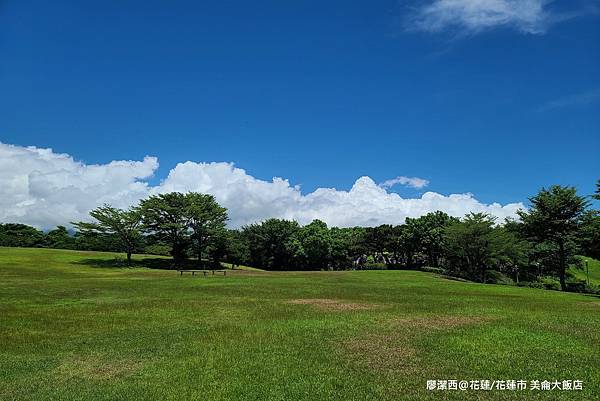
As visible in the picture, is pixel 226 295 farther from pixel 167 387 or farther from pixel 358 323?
pixel 167 387

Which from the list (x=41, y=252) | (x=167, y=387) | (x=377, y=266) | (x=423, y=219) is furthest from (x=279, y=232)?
(x=167, y=387)

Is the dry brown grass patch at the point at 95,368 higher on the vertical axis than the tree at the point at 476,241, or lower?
lower

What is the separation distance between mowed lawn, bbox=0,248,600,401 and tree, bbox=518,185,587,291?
3786 cm

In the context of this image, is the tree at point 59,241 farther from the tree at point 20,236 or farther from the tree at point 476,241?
the tree at point 476,241

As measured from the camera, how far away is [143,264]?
90562mm

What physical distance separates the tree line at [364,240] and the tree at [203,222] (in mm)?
214

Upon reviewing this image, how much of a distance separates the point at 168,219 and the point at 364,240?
52.2 meters

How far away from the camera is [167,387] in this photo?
1271cm

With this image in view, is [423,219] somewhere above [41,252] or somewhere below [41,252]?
above

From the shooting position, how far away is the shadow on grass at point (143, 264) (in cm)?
8378

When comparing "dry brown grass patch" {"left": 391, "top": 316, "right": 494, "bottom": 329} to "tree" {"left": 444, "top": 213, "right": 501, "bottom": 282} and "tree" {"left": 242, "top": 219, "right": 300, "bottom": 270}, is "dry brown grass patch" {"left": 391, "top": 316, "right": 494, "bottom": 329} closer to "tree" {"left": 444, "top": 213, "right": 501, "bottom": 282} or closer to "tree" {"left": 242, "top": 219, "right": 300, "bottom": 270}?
"tree" {"left": 444, "top": 213, "right": 501, "bottom": 282}

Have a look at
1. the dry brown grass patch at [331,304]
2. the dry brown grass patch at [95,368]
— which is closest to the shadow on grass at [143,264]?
the dry brown grass patch at [331,304]

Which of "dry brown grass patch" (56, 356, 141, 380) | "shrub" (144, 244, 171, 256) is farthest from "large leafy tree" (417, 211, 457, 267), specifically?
"dry brown grass patch" (56, 356, 141, 380)

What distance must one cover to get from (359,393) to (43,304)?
1007 inches
